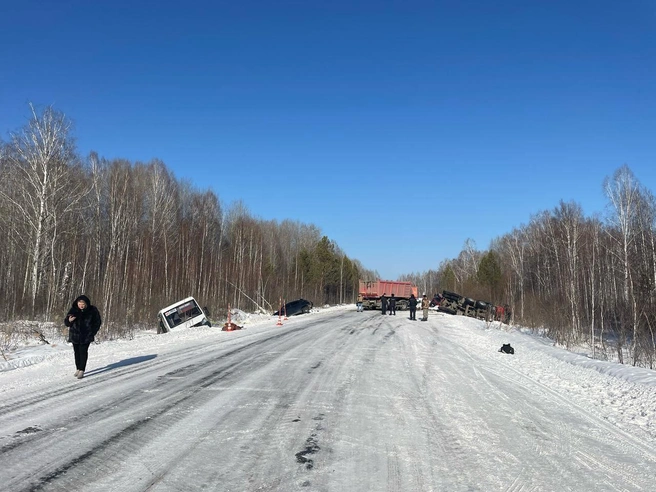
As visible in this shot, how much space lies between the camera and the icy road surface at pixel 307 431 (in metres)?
4.35

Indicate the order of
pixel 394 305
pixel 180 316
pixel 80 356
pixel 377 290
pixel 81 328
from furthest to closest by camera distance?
pixel 377 290 < pixel 394 305 < pixel 180 316 < pixel 81 328 < pixel 80 356

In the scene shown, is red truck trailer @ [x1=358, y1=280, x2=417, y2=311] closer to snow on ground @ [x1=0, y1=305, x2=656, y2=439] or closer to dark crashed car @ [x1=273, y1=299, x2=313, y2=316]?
dark crashed car @ [x1=273, y1=299, x2=313, y2=316]

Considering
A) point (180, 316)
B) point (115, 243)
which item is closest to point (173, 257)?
point (115, 243)

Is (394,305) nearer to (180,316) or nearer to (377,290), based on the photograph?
(377,290)

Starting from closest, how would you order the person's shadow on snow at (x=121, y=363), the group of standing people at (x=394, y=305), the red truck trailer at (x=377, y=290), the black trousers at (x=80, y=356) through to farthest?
the black trousers at (x=80, y=356)
the person's shadow on snow at (x=121, y=363)
the group of standing people at (x=394, y=305)
the red truck trailer at (x=377, y=290)

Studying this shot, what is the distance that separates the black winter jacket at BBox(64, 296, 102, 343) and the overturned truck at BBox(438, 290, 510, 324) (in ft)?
105

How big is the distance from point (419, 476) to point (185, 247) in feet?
139

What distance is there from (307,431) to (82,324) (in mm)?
6253

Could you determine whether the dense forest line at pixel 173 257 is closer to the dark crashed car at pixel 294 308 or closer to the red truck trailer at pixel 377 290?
the dark crashed car at pixel 294 308

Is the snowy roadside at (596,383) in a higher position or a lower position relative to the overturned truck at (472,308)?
lower

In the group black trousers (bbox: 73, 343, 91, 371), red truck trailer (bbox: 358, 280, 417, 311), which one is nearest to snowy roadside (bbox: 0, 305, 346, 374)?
black trousers (bbox: 73, 343, 91, 371)

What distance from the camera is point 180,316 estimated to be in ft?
74.6

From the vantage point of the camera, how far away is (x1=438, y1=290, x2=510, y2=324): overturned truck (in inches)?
1483

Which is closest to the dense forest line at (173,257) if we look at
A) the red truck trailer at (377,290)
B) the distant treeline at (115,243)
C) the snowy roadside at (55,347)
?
the distant treeline at (115,243)
